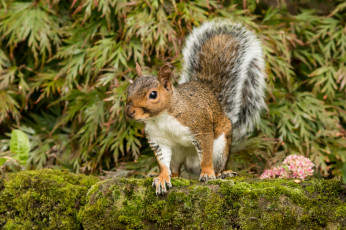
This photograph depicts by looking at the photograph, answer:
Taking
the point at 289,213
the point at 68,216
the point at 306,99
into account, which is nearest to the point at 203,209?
the point at 289,213

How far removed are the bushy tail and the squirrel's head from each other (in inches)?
30.6

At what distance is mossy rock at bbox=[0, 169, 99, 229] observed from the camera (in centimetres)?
231

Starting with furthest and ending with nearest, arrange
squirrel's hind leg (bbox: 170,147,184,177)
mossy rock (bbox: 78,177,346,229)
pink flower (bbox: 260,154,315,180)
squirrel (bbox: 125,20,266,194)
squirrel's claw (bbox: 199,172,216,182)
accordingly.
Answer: pink flower (bbox: 260,154,315,180), squirrel's hind leg (bbox: 170,147,184,177), squirrel's claw (bbox: 199,172,216,182), squirrel (bbox: 125,20,266,194), mossy rock (bbox: 78,177,346,229)

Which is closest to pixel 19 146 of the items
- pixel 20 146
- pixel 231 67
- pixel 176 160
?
pixel 20 146

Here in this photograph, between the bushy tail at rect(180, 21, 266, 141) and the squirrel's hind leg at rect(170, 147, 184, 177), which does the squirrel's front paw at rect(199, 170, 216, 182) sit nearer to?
the squirrel's hind leg at rect(170, 147, 184, 177)

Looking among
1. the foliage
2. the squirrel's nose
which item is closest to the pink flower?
the squirrel's nose

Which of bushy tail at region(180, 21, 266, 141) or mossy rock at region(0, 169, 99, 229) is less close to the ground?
bushy tail at region(180, 21, 266, 141)

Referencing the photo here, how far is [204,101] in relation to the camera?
8.20ft

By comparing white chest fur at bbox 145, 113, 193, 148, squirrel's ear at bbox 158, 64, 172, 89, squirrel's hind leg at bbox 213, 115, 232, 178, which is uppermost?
squirrel's ear at bbox 158, 64, 172, 89

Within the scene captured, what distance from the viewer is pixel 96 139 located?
11.1ft

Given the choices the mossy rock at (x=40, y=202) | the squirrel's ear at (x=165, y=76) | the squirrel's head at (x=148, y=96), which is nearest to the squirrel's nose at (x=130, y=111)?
the squirrel's head at (x=148, y=96)

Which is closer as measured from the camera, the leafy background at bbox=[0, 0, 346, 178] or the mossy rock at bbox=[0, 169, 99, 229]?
the mossy rock at bbox=[0, 169, 99, 229]

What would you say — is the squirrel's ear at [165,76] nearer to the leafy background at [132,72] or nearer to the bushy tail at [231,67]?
the bushy tail at [231,67]

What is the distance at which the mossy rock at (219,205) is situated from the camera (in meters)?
1.87
